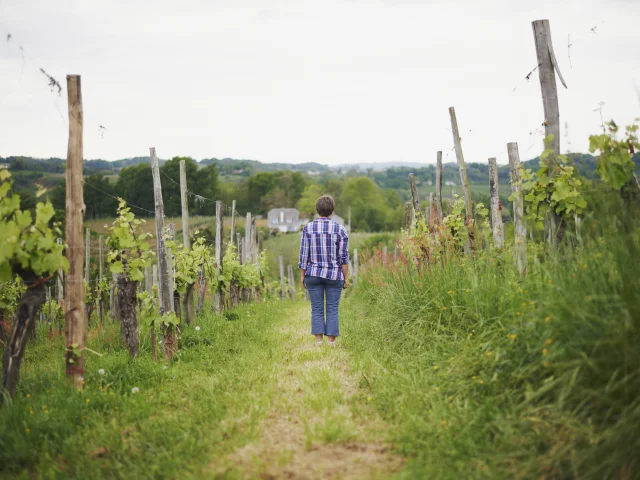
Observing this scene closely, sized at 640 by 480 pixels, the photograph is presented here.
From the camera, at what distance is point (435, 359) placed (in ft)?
14.6

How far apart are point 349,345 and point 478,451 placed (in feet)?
10.2

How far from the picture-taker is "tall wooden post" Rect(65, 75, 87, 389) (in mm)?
4414

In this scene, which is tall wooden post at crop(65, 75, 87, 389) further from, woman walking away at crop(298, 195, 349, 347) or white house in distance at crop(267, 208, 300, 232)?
white house in distance at crop(267, 208, 300, 232)

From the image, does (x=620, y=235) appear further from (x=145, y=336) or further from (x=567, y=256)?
(x=145, y=336)

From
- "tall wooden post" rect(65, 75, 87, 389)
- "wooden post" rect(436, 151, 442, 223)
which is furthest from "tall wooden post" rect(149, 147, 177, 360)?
"wooden post" rect(436, 151, 442, 223)

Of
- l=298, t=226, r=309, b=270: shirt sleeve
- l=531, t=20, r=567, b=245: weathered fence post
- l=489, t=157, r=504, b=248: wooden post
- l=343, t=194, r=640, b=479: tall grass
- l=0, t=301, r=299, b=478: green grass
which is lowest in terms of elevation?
l=0, t=301, r=299, b=478: green grass

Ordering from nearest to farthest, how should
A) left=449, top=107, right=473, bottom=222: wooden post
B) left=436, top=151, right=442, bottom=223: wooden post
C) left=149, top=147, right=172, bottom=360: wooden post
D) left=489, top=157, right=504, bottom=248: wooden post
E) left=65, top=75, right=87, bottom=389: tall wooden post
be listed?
left=65, top=75, right=87, bottom=389: tall wooden post → left=149, top=147, right=172, bottom=360: wooden post → left=489, top=157, right=504, bottom=248: wooden post → left=449, top=107, right=473, bottom=222: wooden post → left=436, top=151, right=442, bottom=223: wooden post

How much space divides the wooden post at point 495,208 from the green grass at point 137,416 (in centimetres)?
332

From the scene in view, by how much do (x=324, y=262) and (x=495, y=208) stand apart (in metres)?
2.63

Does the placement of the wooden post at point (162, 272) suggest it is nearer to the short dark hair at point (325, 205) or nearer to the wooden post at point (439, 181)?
the short dark hair at point (325, 205)

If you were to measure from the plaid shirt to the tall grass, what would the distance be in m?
1.60

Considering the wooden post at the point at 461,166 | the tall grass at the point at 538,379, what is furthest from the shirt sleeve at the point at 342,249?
the wooden post at the point at 461,166

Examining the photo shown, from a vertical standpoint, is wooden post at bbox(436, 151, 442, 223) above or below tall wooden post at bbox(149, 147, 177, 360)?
above

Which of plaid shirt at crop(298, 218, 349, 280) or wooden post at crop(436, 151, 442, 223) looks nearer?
plaid shirt at crop(298, 218, 349, 280)
